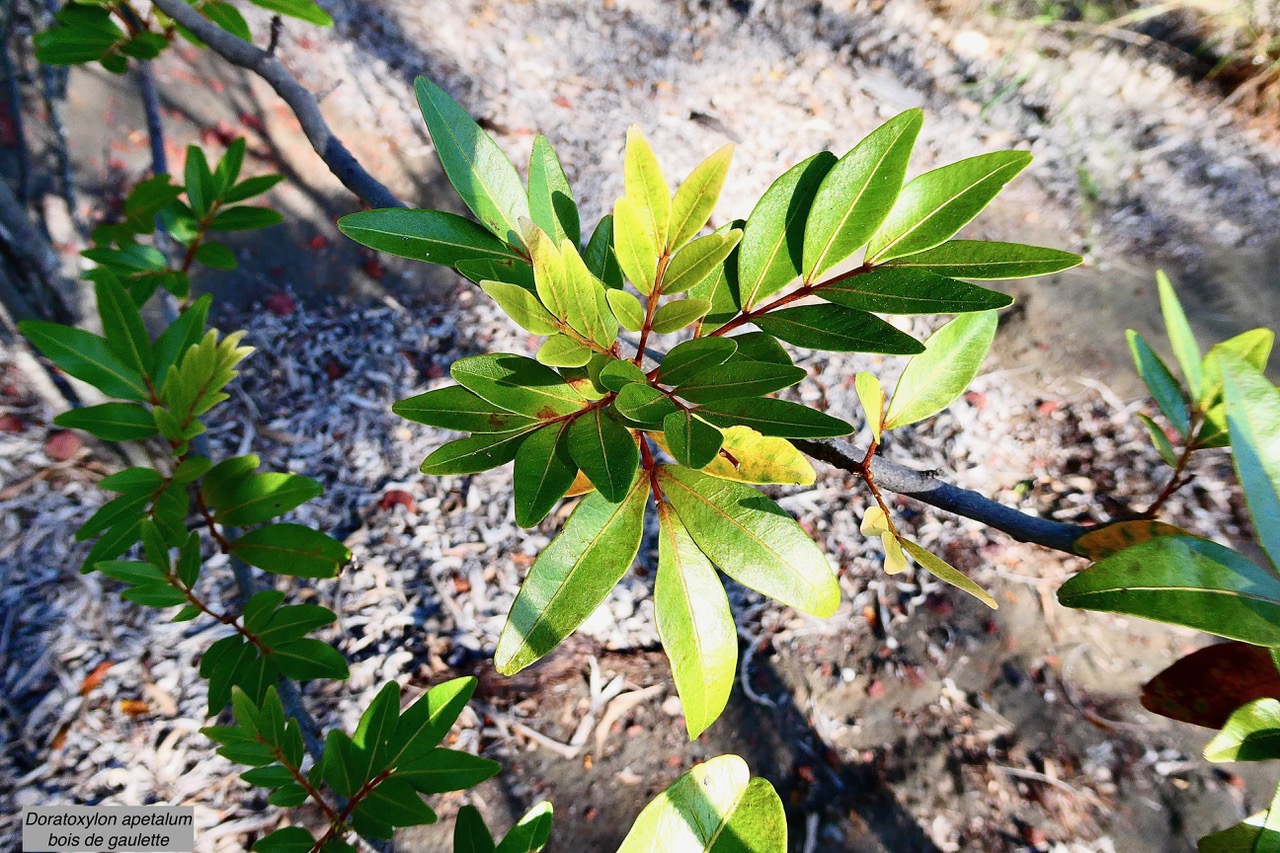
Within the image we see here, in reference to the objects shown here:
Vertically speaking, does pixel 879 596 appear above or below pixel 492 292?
below

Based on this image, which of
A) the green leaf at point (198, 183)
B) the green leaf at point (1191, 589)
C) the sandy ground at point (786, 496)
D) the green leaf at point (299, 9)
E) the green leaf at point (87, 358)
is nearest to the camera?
the green leaf at point (1191, 589)

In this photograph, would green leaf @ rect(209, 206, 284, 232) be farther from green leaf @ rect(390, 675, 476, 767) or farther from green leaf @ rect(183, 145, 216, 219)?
green leaf @ rect(390, 675, 476, 767)

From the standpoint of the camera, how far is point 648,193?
54 centimetres

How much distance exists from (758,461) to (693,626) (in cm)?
14

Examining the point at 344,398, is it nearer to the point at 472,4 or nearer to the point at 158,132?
the point at 158,132

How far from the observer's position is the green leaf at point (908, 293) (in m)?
0.52

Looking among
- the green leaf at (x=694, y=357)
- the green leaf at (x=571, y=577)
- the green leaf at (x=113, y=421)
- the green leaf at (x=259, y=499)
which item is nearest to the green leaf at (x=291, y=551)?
the green leaf at (x=259, y=499)

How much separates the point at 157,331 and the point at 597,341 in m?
2.57

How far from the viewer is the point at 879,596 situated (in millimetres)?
2137

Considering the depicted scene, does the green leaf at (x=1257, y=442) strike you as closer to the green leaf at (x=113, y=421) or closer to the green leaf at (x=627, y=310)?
the green leaf at (x=627, y=310)

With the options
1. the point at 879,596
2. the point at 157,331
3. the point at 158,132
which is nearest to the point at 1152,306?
the point at 879,596

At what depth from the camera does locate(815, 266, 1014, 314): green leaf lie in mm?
519

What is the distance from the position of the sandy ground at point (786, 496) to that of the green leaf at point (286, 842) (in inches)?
37.0

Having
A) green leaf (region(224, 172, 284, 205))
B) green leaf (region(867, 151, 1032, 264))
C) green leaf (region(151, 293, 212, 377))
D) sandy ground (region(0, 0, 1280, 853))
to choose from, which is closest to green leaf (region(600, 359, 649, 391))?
green leaf (region(867, 151, 1032, 264))
